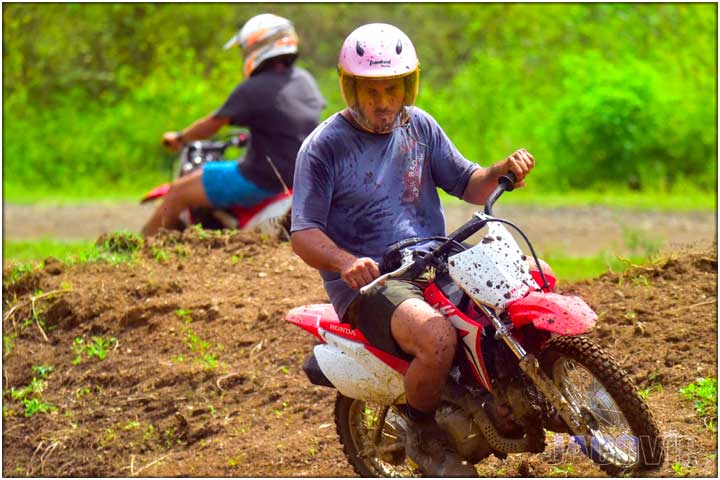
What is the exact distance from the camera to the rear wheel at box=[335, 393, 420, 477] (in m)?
5.80

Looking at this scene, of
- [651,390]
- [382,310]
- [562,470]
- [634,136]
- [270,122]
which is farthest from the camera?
[634,136]

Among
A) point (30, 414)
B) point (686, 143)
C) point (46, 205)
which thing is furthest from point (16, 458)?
point (686, 143)

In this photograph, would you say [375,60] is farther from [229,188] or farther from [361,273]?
[229,188]

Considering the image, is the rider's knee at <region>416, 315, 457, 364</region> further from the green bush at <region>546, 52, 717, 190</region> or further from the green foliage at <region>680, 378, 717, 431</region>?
the green bush at <region>546, 52, 717, 190</region>

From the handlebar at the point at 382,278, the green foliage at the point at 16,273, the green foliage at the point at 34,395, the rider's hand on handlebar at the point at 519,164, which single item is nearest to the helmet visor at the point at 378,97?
the rider's hand on handlebar at the point at 519,164

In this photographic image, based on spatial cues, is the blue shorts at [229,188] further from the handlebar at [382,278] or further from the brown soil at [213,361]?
the handlebar at [382,278]

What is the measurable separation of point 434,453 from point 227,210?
513cm

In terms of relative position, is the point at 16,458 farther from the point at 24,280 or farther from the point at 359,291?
the point at 359,291

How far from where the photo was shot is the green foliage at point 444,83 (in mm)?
16016

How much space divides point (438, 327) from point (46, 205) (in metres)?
12.1

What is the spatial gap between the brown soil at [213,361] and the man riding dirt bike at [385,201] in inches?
30.5

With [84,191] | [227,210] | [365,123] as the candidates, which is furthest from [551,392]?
[84,191]

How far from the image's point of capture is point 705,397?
20.1ft

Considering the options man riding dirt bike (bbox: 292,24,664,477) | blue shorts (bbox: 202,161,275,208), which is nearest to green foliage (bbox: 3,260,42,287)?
blue shorts (bbox: 202,161,275,208)
